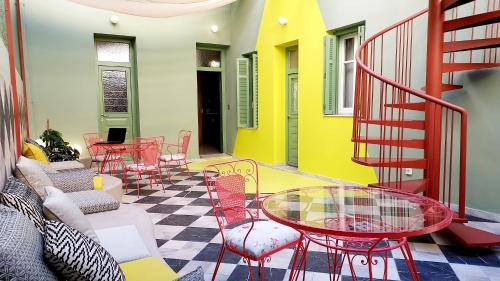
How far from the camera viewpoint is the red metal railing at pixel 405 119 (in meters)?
3.30

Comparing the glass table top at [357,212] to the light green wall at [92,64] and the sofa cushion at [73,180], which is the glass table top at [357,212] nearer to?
the sofa cushion at [73,180]

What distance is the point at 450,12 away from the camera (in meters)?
3.95

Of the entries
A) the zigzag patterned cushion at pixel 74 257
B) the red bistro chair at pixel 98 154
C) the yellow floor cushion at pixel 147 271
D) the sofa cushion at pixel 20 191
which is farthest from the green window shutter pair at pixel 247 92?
the zigzag patterned cushion at pixel 74 257

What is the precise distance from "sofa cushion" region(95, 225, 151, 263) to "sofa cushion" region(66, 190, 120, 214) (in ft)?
2.15

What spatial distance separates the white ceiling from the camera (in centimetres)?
543

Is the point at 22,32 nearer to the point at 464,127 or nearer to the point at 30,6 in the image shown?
the point at 30,6

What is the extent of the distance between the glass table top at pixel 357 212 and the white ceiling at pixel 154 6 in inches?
173

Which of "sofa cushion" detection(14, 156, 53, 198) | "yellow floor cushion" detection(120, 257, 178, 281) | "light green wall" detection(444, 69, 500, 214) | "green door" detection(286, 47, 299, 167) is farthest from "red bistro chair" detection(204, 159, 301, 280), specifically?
"green door" detection(286, 47, 299, 167)

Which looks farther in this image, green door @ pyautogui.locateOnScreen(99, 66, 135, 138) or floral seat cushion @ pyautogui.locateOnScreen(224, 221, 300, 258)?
green door @ pyautogui.locateOnScreen(99, 66, 135, 138)

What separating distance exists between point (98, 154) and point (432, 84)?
18.4ft

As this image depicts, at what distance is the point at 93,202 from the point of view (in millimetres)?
2650

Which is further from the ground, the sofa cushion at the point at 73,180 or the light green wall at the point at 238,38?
the light green wall at the point at 238,38

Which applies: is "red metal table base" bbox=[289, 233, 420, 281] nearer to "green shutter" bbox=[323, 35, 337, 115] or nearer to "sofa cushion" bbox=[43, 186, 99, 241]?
"sofa cushion" bbox=[43, 186, 99, 241]

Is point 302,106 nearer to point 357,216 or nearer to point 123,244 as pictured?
point 357,216
